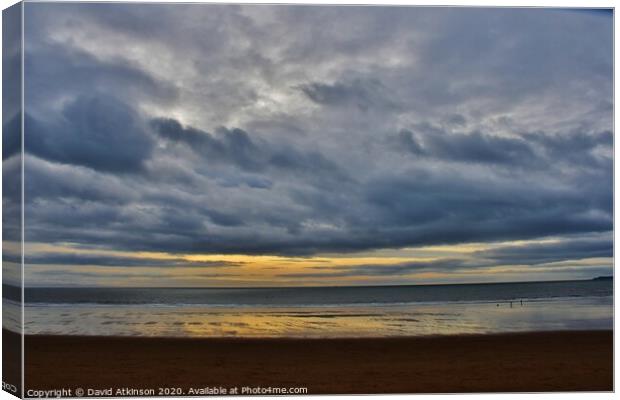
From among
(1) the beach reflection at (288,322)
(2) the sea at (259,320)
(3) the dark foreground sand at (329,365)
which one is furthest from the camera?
(1) the beach reflection at (288,322)

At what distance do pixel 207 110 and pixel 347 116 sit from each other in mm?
2261

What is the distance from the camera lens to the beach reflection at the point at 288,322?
14.3 m

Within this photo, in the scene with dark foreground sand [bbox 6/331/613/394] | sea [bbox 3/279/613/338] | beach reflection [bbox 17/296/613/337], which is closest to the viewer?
dark foreground sand [bbox 6/331/613/394]

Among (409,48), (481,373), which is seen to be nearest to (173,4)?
(409,48)

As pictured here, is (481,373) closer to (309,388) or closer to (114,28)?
(309,388)

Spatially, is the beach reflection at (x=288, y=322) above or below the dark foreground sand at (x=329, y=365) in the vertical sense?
above

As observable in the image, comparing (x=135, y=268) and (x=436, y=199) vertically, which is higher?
(x=436, y=199)

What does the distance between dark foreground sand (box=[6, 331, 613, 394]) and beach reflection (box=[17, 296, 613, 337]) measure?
0.50 m

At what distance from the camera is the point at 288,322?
15695mm

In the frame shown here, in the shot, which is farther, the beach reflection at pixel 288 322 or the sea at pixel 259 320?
the beach reflection at pixel 288 322

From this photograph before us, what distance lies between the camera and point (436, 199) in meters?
13.5

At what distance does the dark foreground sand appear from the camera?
12117 mm

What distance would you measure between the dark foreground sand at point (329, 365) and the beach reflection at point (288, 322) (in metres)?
0.50

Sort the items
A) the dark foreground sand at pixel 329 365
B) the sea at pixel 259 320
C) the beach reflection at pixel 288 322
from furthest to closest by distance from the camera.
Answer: the beach reflection at pixel 288 322 < the sea at pixel 259 320 < the dark foreground sand at pixel 329 365
